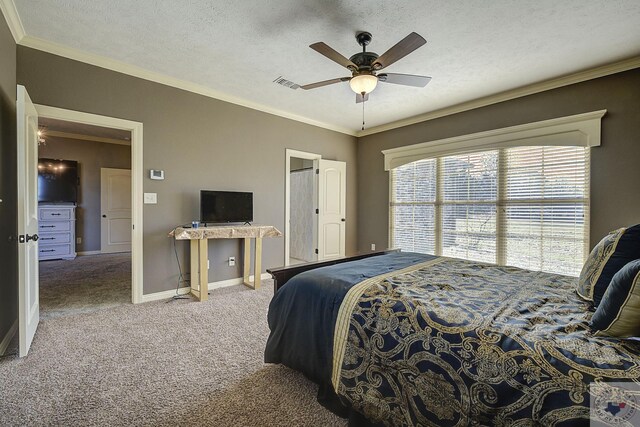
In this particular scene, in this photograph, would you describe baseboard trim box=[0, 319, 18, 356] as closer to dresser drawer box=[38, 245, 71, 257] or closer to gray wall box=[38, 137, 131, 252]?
dresser drawer box=[38, 245, 71, 257]

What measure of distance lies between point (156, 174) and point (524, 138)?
4.72 metres

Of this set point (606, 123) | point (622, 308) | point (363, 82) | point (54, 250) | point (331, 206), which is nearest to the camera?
point (622, 308)

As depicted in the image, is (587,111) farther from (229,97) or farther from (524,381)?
(229,97)

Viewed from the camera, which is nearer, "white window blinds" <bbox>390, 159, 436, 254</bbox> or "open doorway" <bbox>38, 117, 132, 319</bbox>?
"white window blinds" <bbox>390, 159, 436, 254</bbox>

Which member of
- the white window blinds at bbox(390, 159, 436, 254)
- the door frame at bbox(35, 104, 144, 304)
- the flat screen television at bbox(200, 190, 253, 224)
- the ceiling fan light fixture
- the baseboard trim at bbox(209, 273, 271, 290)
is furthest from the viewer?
the white window blinds at bbox(390, 159, 436, 254)

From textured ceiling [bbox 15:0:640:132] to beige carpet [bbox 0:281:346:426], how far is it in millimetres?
2714

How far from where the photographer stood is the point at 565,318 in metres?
1.25

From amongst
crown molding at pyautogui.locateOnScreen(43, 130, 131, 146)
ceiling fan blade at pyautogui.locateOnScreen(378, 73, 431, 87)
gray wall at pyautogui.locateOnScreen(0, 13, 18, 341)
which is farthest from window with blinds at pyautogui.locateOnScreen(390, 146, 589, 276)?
crown molding at pyautogui.locateOnScreen(43, 130, 131, 146)

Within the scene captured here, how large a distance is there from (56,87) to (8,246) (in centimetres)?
161

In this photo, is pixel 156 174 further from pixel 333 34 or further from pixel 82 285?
pixel 333 34

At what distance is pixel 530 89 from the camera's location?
11.8ft

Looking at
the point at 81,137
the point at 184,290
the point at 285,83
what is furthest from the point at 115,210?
the point at 285,83

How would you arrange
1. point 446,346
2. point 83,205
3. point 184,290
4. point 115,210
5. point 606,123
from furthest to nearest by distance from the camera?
point 115,210, point 83,205, point 184,290, point 606,123, point 446,346

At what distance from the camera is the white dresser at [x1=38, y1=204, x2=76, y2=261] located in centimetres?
566
